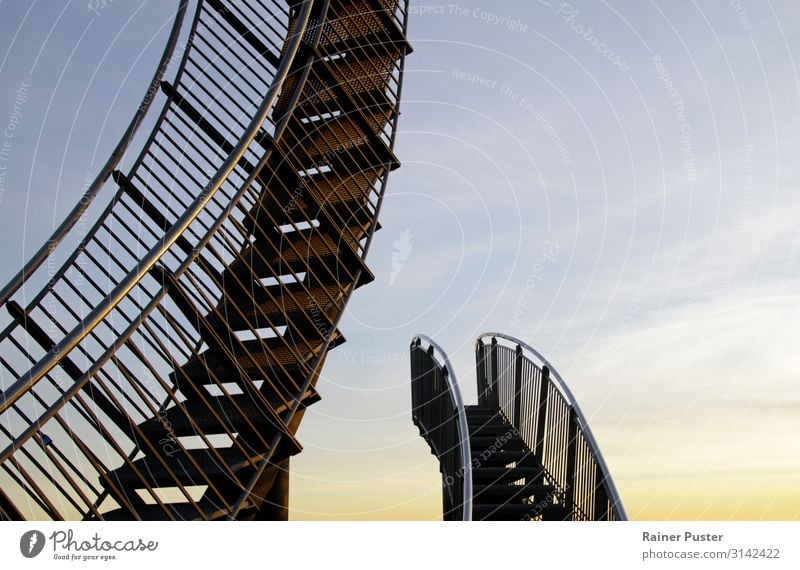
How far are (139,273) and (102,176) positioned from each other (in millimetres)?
3521

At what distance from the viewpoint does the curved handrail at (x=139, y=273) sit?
18.1 feet

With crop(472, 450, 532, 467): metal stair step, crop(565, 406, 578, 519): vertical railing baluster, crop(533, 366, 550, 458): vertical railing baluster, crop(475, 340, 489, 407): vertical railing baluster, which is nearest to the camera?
crop(565, 406, 578, 519): vertical railing baluster

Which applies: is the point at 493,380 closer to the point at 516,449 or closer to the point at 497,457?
the point at 516,449

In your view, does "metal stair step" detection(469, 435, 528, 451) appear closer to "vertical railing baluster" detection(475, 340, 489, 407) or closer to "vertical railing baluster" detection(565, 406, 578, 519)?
"vertical railing baluster" detection(565, 406, 578, 519)

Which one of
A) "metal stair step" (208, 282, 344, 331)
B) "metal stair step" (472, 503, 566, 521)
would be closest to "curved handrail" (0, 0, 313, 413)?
"metal stair step" (208, 282, 344, 331)

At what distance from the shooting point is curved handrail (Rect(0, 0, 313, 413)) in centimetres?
550

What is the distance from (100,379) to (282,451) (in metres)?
2.86

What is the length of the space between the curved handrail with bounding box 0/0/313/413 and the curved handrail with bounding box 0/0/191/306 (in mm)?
2026

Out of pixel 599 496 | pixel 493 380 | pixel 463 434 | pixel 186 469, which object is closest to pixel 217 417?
pixel 186 469

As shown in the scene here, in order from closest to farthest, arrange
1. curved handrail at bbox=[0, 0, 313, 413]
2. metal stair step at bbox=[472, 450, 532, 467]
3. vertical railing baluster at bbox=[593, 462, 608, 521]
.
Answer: curved handrail at bbox=[0, 0, 313, 413], vertical railing baluster at bbox=[593, 462, 608, 521], metal stair step at bbox=[472, 450, 532, 467]

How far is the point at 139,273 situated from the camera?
6.43 meters

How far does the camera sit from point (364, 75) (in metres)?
13.5

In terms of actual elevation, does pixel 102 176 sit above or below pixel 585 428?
above
